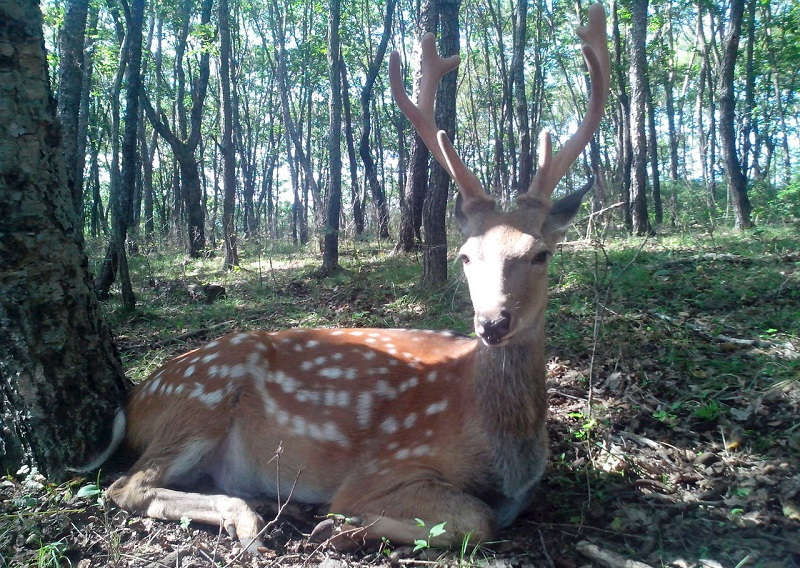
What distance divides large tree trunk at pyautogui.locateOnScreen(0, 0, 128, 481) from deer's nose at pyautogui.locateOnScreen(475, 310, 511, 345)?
2189mm

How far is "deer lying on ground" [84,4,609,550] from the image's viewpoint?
251cm

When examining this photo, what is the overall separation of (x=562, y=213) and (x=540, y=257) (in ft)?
1.22

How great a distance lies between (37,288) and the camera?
273 cm

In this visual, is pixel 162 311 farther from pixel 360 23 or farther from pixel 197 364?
pixel 360 23

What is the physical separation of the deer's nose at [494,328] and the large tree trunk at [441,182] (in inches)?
156

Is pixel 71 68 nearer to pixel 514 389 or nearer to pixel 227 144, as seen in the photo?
pixel 514 389

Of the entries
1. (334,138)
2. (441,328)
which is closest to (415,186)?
(334,138)

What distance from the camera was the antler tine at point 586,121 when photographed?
2.90 metres

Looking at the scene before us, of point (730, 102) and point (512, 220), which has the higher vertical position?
point (730, 102)

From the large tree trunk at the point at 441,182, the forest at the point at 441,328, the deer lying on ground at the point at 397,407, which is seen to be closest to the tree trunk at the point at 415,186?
the forest at the point at 441,328

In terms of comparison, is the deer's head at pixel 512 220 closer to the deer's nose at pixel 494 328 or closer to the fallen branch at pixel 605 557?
the deer's nose at pixel 494 328

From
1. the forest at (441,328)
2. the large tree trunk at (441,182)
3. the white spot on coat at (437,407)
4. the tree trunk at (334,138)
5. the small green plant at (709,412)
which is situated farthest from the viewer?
the tree trunk at (334,138)

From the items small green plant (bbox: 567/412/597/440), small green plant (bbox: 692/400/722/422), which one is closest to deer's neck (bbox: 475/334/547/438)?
small green plant (bbox: 567/412/597/440)

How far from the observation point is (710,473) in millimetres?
2824
